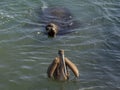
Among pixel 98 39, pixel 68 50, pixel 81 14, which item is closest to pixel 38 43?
pixel 68 50

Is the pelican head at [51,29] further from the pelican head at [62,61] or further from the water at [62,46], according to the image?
the pelican head at [62,61]

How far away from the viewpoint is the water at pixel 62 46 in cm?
1095

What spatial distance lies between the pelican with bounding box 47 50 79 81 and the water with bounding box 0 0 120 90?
276 mm

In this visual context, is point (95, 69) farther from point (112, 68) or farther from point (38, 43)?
point (38, 43)

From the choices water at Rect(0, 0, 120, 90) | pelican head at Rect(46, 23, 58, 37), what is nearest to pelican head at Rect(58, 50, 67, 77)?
water at Rect(0, 0, 120, 90)

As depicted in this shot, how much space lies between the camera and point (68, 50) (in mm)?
12797

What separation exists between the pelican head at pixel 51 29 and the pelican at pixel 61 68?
118 inches

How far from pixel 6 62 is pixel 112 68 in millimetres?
3891

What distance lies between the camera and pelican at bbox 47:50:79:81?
10461mm

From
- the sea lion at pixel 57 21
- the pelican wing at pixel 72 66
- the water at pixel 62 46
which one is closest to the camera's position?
the pelican wing at pixel 72 66

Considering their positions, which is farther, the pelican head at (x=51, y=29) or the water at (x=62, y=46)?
the pelican head at (x=51, y=29)

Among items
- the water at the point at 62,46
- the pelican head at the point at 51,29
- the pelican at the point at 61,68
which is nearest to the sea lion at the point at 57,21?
the pelican head at the point at 51,29

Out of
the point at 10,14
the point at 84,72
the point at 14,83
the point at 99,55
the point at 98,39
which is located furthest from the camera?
the point at 10,14

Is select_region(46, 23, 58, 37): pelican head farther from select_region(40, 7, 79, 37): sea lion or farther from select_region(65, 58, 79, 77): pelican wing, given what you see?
select_region(65, 58, 79, 77): pelican wing
